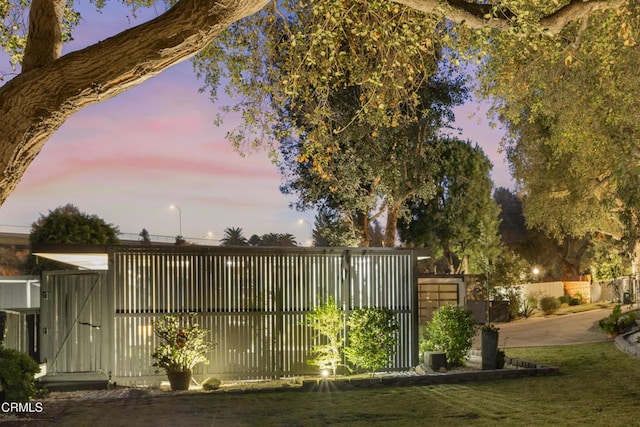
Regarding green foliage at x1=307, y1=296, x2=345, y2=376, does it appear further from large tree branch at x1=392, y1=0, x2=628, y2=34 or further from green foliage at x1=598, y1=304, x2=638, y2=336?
green foliage at x1=598, y1=304, x2=638, y2=336

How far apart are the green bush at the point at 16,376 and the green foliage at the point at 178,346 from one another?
2.98 metres

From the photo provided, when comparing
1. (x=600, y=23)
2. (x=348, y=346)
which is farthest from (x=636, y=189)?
(x=348, y=346)

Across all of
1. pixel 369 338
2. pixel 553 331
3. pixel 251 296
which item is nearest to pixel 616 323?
pixel 553 331

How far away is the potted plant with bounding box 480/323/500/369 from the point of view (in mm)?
13398

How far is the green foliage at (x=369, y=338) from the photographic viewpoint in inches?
521

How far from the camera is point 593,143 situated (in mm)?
17359

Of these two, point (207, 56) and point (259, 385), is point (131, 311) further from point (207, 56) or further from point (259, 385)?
point (207, 56)

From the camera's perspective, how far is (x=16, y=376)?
930 centimetres

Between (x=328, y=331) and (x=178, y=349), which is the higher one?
(x=328, y=331)

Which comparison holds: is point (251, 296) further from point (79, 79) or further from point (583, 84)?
point (79, 79)

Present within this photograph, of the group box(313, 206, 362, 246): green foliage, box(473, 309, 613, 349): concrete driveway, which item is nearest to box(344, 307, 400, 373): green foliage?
box(473, 309, 613, 349): concrete driveway

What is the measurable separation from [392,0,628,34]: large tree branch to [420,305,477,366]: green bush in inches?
262

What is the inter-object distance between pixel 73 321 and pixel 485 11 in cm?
884

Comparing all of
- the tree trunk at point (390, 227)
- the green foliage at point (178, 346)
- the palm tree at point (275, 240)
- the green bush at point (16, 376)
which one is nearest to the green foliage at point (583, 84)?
the tree trunk at point (390, 227)
